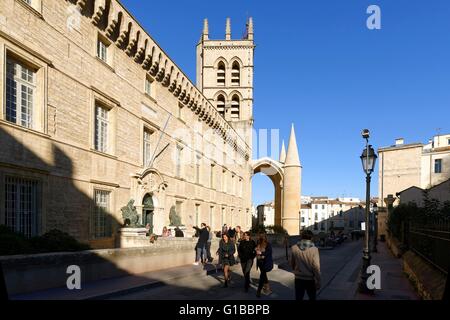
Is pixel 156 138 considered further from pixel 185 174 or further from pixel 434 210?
pixel 434 210

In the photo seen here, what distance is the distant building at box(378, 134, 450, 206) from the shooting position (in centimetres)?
5450

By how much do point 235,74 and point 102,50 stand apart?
1570 inches

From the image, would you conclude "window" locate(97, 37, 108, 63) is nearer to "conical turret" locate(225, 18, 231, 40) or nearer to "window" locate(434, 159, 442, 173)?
"conical turret" locate(225, 18, 231, 40)

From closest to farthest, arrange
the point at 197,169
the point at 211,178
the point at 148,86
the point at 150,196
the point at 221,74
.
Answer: the point at 150,196, the point at 148,86, the point at 197,169, the point at 211,178, the point at 221,74

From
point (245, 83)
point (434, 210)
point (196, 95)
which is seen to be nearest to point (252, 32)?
point (245, 83)

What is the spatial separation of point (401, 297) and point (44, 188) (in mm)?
11689

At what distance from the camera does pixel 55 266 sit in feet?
31.2

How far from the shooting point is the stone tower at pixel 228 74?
2189 inches

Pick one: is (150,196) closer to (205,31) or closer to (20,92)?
(20,92)

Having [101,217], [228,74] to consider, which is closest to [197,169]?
[101,217]

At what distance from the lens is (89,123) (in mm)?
16422

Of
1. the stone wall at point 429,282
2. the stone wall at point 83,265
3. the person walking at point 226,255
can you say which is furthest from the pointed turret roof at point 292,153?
the person walking at point 226,255

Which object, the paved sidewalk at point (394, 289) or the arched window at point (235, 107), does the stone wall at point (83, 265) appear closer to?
the paved sidewalk at point (394, 289)

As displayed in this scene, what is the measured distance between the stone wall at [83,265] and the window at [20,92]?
533 centimetres
